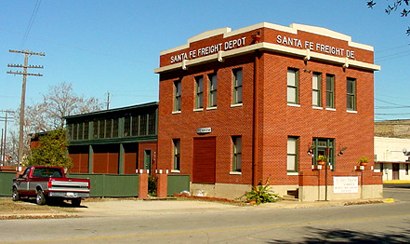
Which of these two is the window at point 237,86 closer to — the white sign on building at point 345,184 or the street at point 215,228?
the white sign on building at point 345,184

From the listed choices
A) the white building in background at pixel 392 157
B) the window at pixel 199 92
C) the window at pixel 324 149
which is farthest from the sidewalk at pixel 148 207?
the white building in background at pixel 392 157

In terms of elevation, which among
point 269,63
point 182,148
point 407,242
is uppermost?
point 269,63

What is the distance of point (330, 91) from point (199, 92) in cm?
777

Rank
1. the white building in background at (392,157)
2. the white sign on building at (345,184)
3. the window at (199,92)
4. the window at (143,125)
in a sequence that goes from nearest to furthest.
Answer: the white sign on building at (345,184) < the window at (199,92) < the window at (143,125) < the white building in background at (392,157)

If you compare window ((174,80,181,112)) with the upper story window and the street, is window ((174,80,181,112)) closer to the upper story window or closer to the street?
the upper story window

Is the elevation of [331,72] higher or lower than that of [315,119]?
higher

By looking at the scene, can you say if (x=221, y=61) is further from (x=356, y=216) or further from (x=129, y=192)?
(x=356, y=216)

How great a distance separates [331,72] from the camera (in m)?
33.1

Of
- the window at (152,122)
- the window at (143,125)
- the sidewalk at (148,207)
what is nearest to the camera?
the sidewalk at (148,207)

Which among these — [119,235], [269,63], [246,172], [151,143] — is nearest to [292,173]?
[246,172]

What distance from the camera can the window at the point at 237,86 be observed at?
31759 mm

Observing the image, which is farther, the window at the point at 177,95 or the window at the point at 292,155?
the window at the point at 177,95

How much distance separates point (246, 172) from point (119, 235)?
659 inches

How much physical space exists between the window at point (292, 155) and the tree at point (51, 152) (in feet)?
55.9
